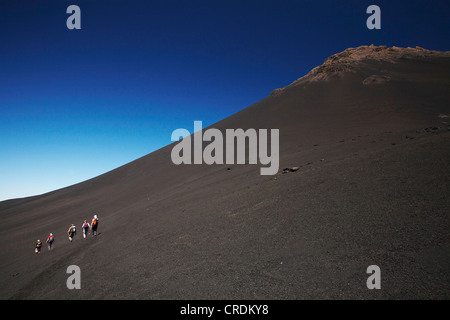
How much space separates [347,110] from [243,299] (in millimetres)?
30429

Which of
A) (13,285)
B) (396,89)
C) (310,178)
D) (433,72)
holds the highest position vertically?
(433,72)

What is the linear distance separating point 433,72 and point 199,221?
4885 cm

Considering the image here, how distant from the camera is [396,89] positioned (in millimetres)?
31219

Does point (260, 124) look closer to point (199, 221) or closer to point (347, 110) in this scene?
point (347, 110)

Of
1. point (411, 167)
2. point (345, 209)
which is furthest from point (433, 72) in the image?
point (345, 209)

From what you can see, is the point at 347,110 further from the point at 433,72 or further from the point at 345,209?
the point at 345,209

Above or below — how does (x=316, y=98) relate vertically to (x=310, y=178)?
above

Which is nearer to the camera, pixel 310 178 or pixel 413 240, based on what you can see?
pixel 413 240

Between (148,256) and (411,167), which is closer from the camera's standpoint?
(148,256)

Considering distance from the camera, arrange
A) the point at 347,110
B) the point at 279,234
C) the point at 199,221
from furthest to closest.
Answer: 1. the point at 347,110
2. the point at 199,221
3. the point at 279,234

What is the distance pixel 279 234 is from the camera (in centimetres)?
673

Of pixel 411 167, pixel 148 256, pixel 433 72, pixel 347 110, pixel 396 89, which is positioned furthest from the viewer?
pixel 433 72

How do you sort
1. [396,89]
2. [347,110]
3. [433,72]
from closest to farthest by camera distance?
[347,110]
[396,89]
[433,72]

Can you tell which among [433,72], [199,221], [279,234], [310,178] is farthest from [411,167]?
[433,72]
